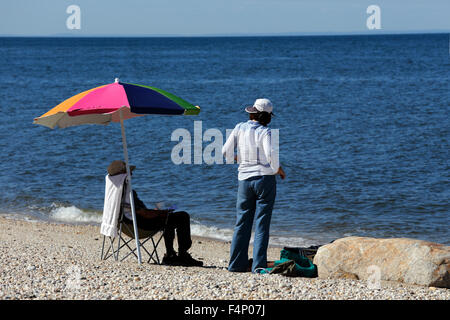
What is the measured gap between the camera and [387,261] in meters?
7.20

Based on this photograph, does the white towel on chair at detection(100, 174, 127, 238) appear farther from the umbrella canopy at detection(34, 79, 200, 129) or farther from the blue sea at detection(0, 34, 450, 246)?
the umbrella canopy at detection(34, 79, 200, 129)

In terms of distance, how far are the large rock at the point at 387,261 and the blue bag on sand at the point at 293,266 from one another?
0.17 metres

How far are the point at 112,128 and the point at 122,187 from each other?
17.9m

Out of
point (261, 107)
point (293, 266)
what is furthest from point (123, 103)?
point (293, 266)

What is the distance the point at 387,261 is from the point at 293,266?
3.73ft

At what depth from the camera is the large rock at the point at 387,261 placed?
22.7ft

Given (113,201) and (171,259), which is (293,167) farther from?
(113,201)

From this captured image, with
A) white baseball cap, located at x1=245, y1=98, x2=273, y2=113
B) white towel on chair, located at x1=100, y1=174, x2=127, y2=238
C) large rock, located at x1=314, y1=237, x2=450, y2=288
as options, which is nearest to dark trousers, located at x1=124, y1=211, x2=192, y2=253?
white towel on chair, located at x1=100, y1=174, x2=127, y2=238

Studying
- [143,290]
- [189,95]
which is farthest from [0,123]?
[143,290]
